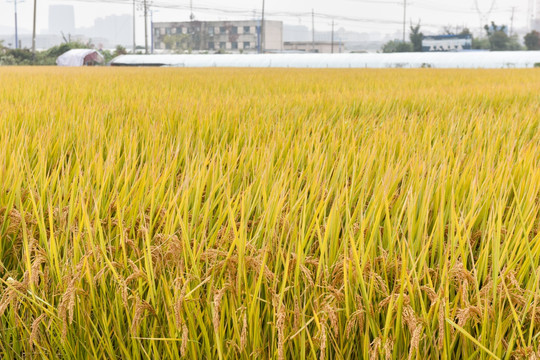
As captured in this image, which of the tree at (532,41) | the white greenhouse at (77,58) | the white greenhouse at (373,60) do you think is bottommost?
the white greenhouse at (373,60)

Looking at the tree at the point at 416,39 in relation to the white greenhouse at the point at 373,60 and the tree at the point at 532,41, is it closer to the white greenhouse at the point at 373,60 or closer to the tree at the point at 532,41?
the tree at the point at 532,41

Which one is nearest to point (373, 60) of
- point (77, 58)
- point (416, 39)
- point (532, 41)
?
point (77, 58)

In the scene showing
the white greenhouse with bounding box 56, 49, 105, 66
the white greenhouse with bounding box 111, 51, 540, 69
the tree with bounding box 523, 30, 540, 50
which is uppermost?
the tree with bounding box 523, 30, 540, 50

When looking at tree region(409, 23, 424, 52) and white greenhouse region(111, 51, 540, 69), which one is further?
tree region(409, 23, 424, 52)

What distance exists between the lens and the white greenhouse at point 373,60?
75.9ft

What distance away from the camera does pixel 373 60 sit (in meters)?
25.5

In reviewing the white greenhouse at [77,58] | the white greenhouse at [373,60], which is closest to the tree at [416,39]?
the white greenhouse at [373,60]

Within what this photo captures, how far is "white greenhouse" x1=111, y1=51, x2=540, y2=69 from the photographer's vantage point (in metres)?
23.1

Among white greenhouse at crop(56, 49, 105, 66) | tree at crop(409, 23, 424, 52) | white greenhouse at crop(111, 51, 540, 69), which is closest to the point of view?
white greenhouse at crop(111, 51, 540, 69)

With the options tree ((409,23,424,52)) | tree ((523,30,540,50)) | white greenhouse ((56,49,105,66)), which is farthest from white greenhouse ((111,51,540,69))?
tree ((523,30,540,50))

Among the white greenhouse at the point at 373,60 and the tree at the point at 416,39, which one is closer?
the white greenhouse at the point at 373,60

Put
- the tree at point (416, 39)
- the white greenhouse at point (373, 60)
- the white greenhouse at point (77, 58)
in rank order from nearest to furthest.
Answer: the white greenhouse at point (373, 60) < the white greenhouse at point (77, 58) < the tree at point (416, 39)

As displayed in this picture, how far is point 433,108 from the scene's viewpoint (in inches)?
129

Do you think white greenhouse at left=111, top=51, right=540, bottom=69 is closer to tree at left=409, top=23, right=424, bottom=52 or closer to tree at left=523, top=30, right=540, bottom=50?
tree at left=409, top=23, right=424, bottom=52
